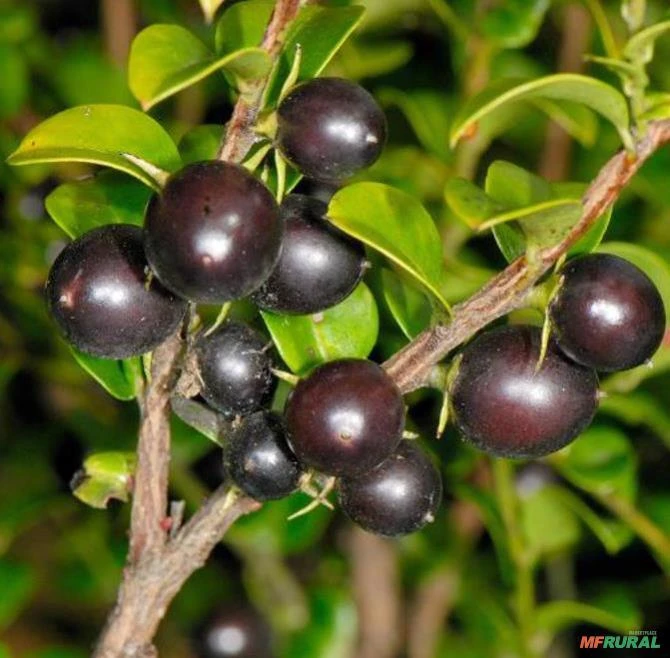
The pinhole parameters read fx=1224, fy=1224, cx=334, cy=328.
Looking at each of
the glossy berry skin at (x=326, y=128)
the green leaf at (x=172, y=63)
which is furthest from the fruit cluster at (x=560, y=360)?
the green leaf at (x=172, y=63)

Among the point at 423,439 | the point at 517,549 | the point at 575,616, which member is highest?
the point at 423,439

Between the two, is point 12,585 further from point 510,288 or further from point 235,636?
point 510,288

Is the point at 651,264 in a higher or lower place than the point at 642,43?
lower

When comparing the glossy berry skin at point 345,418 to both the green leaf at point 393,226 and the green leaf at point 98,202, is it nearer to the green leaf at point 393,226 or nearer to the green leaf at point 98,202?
the green leaf at point 393,226

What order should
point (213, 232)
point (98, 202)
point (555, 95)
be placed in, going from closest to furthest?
point (213, 232)
point (555, 95)
point (98, 202)

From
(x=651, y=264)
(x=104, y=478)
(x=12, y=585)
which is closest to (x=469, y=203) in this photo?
(x=651, y=264)

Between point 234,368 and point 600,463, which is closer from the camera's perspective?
point 234,368
